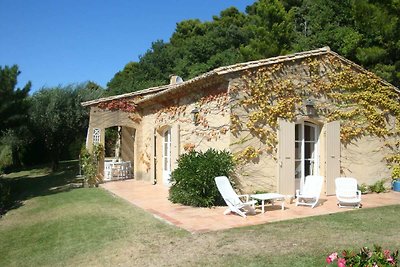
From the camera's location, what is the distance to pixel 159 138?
47.9 feet

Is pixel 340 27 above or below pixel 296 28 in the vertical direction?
below

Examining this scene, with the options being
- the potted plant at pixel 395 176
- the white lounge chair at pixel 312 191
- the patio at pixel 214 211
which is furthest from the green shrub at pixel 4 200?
the potted plant at pixel 395 176

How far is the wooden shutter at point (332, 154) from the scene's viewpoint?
1108 centimetres

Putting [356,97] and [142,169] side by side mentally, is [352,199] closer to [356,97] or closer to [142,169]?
[356,97]

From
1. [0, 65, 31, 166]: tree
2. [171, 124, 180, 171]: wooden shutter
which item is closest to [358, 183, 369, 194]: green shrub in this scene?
[171, 124, 180, 171]: wooden shutter

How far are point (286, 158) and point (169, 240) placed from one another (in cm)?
498

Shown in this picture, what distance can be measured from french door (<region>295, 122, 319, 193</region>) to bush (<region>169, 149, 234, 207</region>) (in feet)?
8.05

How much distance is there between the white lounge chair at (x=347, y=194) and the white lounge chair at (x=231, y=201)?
8.01 ft

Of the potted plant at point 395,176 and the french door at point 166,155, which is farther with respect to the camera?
the french door at point 166,155

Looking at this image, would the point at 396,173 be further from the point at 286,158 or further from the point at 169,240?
the point at 169,240

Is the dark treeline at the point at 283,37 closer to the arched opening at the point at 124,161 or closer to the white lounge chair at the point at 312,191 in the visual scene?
the white lounge chair at the point at 312,191

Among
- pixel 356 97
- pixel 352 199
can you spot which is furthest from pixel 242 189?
pixel 356 97

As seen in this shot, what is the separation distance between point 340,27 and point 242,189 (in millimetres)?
16510

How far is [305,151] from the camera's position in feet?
36.9
